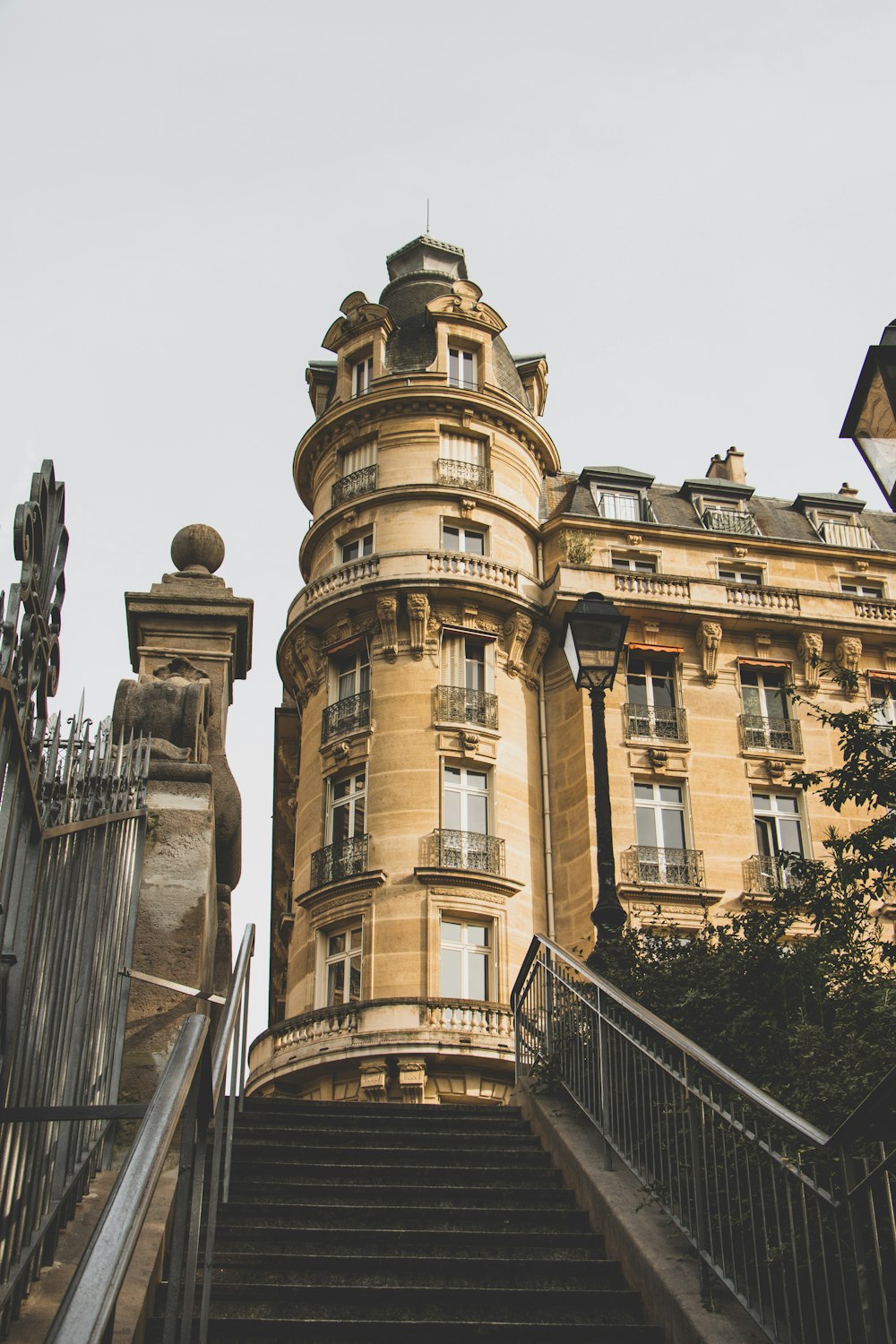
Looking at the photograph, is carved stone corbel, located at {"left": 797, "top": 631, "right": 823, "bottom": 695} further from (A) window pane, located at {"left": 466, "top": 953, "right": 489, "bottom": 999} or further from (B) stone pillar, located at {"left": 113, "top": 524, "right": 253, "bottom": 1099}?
(B) stone pillar, located at {"left": 113, "top": 524, "right": 253, "bottom": 1099}

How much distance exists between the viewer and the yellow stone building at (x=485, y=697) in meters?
27.3

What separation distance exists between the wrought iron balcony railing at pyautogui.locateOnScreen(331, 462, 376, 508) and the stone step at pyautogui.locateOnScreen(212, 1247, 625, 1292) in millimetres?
27521

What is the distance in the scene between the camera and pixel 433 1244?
21.6ft

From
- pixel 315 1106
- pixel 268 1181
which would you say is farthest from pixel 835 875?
pixel 268 1181

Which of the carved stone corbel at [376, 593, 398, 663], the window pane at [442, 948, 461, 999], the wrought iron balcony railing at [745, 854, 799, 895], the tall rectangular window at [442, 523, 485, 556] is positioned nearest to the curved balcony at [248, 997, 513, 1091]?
the window pane at [442, 948, 461, 999]

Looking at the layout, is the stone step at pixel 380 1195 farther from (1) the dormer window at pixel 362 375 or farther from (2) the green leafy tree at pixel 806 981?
(1) the dormer window at pixel 362 375

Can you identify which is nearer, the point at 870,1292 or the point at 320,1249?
the point at 870,1292

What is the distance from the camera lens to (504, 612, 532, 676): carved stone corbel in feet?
102

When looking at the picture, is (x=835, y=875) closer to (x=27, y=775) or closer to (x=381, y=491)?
(x=27, y=775)

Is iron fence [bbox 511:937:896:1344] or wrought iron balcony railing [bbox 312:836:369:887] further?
wrought iron balcony railing [bbox 312:836:369:887]

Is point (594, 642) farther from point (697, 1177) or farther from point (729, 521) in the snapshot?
point (729, 521)

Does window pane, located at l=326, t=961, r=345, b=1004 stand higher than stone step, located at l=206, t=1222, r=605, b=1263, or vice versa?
window pane, located at l=326, t=961, r=345, b=1004

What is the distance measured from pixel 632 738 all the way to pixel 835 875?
803 inches

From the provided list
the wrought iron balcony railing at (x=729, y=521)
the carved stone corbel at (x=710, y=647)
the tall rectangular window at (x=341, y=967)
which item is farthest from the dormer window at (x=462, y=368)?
the tall rectangular window at (x=341, y=967)
